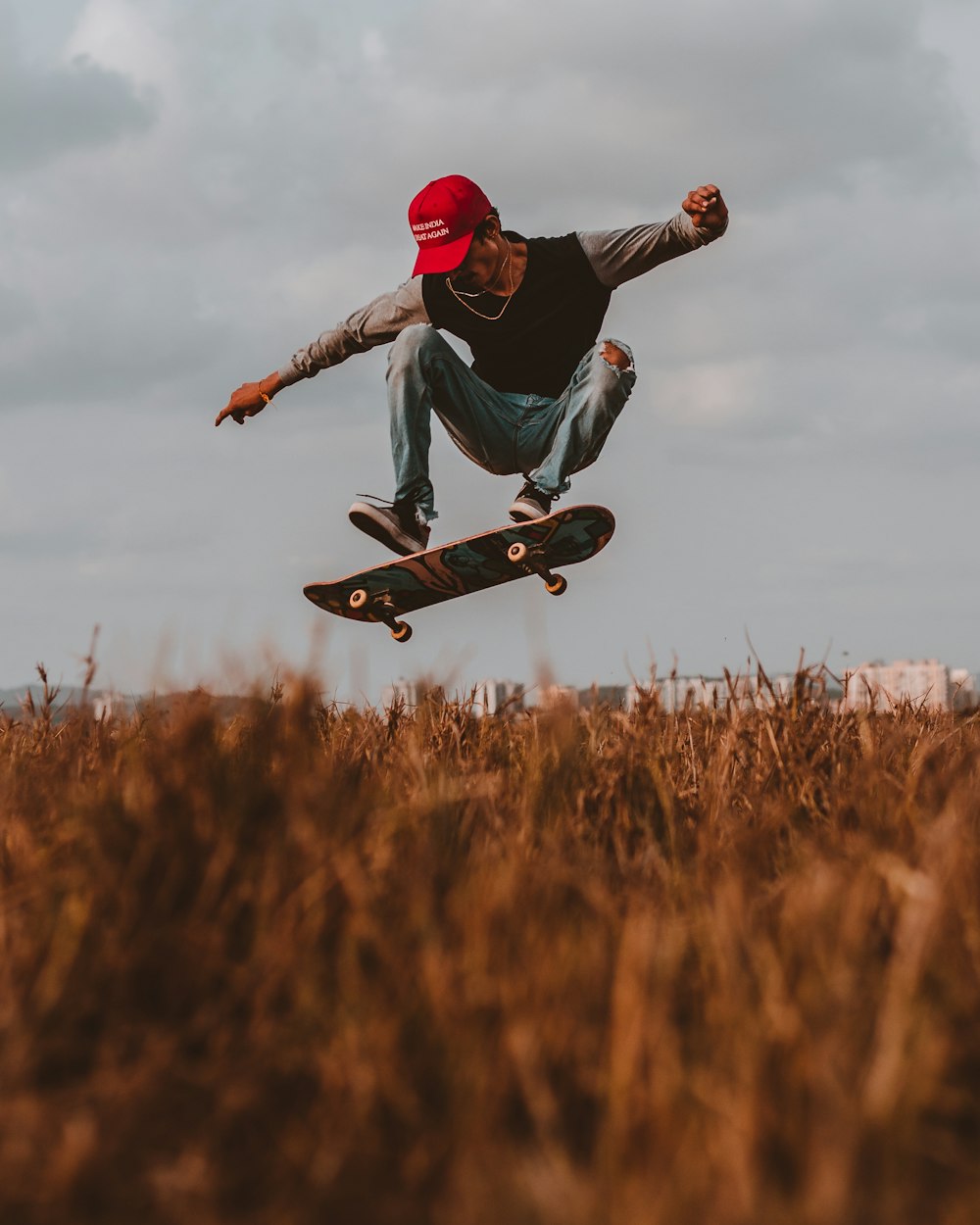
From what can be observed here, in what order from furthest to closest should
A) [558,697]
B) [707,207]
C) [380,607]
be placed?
[380,607]
[707,207]
[558,697]

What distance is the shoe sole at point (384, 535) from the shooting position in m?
7.41

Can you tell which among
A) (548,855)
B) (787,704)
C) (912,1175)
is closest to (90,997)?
(548,855)

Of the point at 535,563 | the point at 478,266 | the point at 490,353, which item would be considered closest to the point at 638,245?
the point at 478,266

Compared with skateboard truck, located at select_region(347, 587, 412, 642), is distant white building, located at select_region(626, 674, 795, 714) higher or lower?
lower

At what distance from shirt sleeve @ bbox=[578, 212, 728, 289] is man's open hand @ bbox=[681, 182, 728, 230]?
9 cm

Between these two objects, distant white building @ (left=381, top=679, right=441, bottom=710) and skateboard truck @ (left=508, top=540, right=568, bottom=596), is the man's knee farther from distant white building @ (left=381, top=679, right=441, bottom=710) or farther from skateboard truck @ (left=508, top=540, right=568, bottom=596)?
distant white building @ (left=381, top=679, right=441, bottom=710)

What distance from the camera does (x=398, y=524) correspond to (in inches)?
292

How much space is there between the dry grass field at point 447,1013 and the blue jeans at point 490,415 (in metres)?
3.76

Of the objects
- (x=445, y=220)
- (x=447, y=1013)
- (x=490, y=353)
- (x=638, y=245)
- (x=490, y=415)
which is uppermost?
(x=445, y=220)

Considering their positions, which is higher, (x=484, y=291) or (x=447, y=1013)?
(x=484, y=291)

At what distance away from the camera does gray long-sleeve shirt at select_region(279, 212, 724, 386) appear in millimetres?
6777

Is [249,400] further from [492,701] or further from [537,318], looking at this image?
[492,701]

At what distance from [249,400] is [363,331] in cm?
82

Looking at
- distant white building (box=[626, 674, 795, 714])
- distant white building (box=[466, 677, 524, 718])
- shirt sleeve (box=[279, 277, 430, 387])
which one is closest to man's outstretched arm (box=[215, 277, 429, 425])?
shirt sleeve (box=[279, 277, 430, 387])
